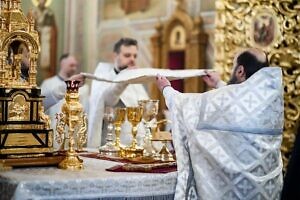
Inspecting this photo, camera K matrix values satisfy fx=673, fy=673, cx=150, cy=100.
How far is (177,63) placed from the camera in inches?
359

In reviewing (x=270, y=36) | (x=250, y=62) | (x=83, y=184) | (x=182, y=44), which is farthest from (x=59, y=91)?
(x=182, y=44)

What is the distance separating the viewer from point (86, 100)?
7133mm

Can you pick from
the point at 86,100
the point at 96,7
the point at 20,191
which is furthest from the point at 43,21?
the point at 20,191

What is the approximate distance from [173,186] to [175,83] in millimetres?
4978

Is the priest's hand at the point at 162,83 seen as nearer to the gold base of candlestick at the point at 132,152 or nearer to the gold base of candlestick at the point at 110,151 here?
the gold base of candlestick at the point at 132,152

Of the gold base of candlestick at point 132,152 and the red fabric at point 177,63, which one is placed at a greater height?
the red fabric at point 177,63

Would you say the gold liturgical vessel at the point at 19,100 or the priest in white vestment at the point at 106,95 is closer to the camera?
the gold liturgical vessel at the point at 19,100

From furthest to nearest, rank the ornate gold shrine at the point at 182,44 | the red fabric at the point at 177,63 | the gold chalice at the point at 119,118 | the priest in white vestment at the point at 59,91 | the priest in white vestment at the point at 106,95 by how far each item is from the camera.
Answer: the red fabric at the point at 177,63 → the ornate gold shrine at the point at 182,44 → the priest in white vestment at the point at 106,95 → the priest in white vestment at the point at 59,91 → the gold chalice at the point at 119,118

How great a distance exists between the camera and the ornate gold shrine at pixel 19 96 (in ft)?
13.3

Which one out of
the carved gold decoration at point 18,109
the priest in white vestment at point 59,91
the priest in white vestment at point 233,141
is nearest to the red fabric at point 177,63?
the priest in white vestment at point 59,91

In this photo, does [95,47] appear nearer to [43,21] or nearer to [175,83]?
[43,21]

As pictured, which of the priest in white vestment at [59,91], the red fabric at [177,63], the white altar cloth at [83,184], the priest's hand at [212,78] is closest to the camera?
the white altar cloth at [83,184]

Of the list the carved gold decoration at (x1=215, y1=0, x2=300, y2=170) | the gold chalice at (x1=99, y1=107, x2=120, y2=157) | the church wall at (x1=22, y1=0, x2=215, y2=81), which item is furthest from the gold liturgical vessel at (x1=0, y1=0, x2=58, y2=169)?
the church wall at (x1=22, y1=0, x2=215, y2=81)

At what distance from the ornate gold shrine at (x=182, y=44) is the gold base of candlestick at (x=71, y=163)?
15.8 ft
